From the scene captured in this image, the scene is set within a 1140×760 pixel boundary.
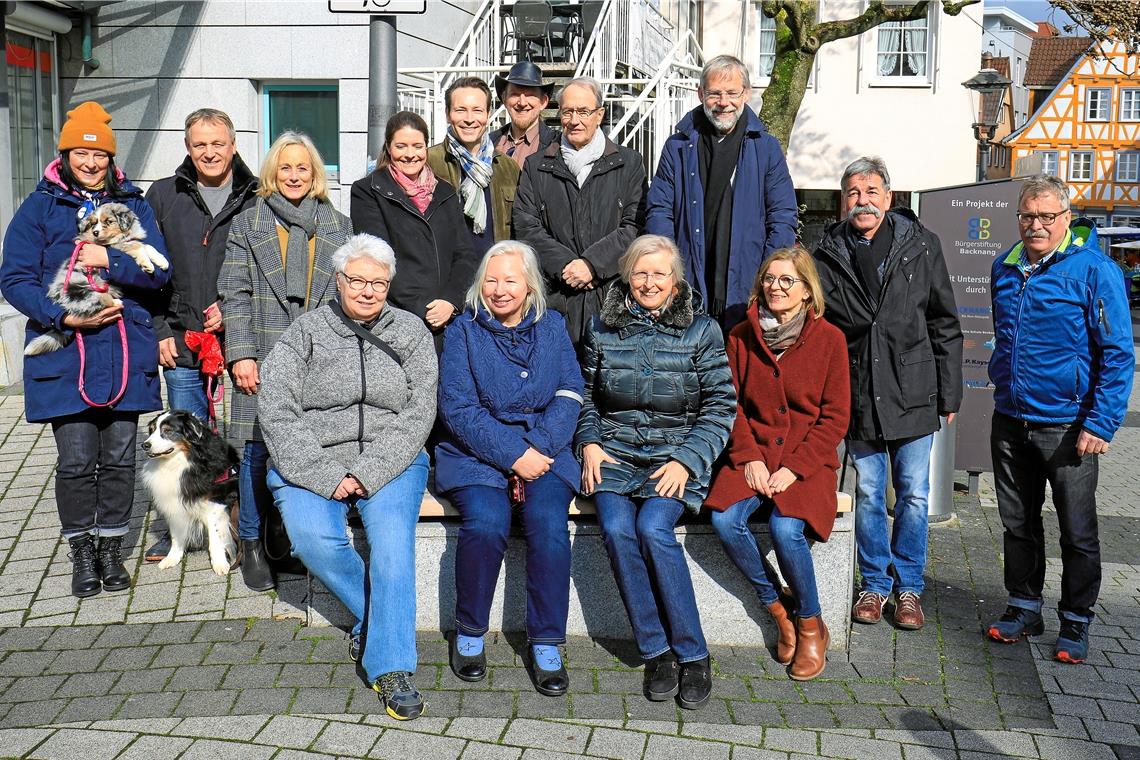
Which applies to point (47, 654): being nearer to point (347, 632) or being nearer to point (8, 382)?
point (347, 632)

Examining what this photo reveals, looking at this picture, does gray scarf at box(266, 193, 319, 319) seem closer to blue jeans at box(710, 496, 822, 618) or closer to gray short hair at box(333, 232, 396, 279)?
gray short hair at box(333, 232, 396, 279)

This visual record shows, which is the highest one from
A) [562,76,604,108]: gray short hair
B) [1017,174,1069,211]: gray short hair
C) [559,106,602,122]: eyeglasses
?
[562,76,604,108]: gray short hair

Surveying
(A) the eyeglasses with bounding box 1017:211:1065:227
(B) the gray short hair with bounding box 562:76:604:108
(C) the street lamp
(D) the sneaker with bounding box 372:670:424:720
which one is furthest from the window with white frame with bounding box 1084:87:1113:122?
(D) the sneaker with bounding box 372:670:424:720

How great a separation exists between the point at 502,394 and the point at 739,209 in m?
1.53

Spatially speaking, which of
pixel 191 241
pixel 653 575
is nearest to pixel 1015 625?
pixel 653 575

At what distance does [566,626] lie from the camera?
16.6 feet

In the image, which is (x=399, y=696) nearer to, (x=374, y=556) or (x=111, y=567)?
(x=374, y=556)

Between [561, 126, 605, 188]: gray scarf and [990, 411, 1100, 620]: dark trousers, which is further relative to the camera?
[561, 126, 605, 188]: gray scarf

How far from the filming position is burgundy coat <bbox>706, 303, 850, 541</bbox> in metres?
4.94

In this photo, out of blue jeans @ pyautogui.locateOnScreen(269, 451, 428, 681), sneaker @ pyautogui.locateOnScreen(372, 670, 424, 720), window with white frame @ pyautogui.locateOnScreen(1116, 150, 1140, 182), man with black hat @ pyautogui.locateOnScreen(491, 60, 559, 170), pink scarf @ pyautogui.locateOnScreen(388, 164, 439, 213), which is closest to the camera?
sneaker @ pyautogui.locateOnScreen(372, 670, 424, 720)

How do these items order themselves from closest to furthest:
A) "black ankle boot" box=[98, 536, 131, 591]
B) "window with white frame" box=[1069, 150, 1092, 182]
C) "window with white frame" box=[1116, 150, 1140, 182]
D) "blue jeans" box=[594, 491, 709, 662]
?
"blue jeans" box=[594, 491, 709, 662], "black ankle boot" box=[98, 536, 131, 591], "window with white frame" box=[1069, 150, 1092, 182], "window with white frame" box=[1116, 150, 1140, 182]

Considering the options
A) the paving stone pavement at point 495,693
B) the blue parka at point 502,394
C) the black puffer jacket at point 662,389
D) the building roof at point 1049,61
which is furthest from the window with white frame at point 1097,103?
the blue parka at point 502,394

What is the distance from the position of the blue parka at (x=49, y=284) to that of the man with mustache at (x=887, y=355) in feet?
10.6

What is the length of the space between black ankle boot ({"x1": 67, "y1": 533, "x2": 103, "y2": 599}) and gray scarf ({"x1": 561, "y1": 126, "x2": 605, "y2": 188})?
2956 mm
